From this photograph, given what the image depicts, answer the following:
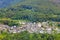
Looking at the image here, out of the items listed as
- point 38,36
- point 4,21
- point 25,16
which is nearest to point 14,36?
point 38,36

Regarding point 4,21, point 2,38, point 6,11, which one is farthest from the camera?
point 6,11

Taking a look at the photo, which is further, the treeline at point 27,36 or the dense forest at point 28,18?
the dense forest at point 28,18

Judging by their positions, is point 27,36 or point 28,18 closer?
point 27,36

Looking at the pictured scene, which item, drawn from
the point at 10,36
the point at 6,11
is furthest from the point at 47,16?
the point at 10,36

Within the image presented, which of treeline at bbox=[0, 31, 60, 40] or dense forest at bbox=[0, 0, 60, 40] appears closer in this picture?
treeline at bbox=[0, 31, 60, 40]

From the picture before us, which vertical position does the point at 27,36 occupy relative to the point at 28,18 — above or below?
above

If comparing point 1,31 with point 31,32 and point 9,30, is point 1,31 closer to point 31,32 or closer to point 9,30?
point 9,30

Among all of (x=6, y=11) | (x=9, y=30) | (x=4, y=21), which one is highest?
(x=9, y=30)

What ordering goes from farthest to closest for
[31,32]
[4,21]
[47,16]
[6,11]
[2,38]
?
[6,11] < [47,16] < [4,21] < [31,32] < [2,38]

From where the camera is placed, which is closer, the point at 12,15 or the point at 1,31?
the point at 1,31

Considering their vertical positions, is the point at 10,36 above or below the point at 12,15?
above

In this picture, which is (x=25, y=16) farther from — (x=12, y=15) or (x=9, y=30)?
(x=9, y=30)
